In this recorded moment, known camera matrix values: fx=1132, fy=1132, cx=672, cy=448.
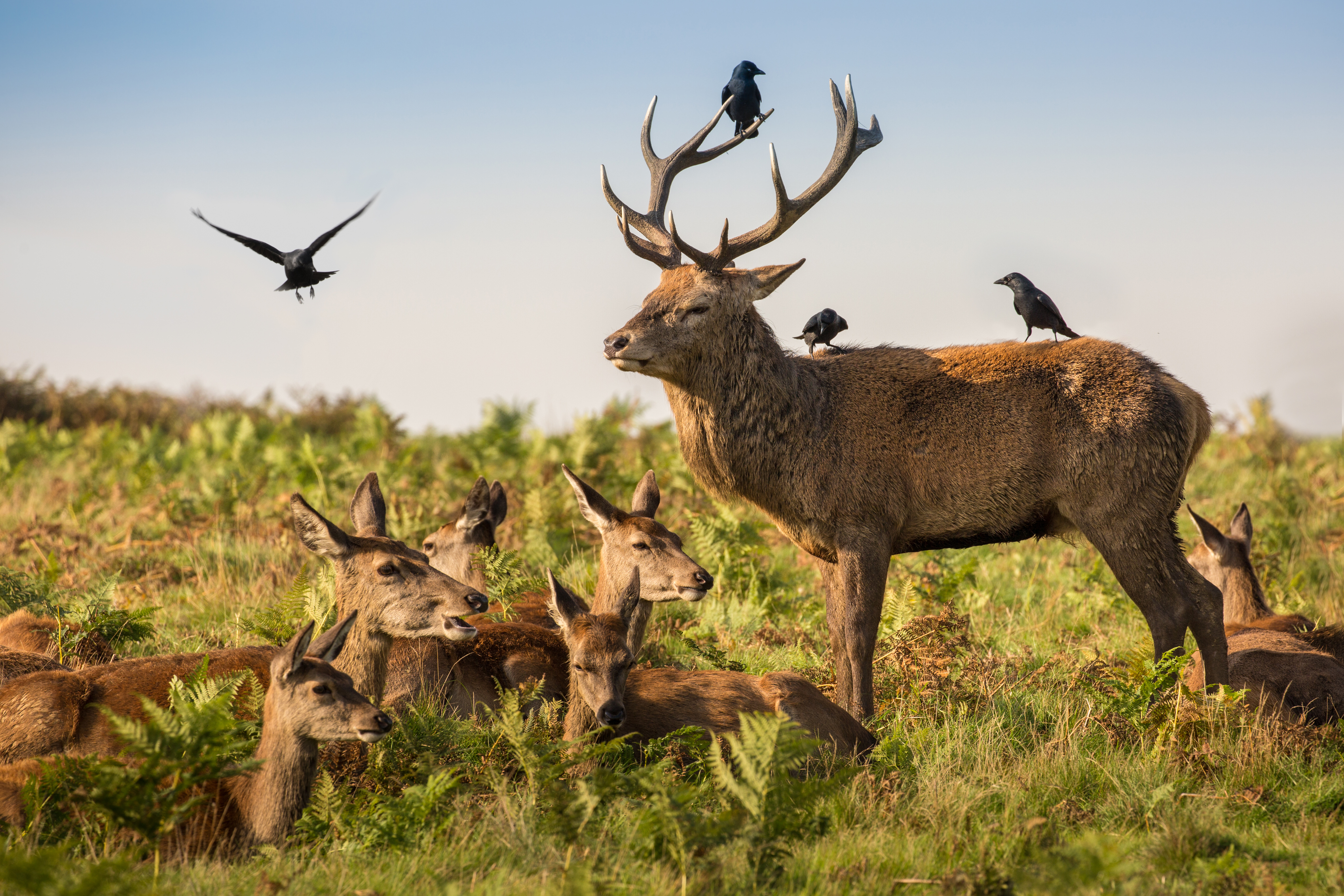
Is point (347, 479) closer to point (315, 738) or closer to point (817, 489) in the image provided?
point (817, 489)

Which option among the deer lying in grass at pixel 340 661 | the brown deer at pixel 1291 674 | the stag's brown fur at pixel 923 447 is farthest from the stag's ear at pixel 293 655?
the brown deer at pixel 1291 674

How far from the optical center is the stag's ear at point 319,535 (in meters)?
5.66

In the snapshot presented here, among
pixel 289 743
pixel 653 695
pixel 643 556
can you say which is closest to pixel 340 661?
pixel 289 743

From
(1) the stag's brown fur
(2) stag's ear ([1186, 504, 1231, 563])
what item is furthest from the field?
(2) stag's ear ([1186, 504, 1231, 563])

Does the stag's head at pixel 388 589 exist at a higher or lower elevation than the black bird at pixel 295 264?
lower

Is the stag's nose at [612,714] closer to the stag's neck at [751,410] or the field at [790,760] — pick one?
the field at [790,760]

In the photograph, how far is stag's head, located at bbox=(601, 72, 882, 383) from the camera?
6676mm

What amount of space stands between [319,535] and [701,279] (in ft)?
8.81

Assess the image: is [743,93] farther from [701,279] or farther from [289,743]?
[289,743]

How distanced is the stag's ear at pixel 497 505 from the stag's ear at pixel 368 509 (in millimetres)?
1422

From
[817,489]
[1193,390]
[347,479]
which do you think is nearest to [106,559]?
[347,479]

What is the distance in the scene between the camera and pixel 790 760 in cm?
450

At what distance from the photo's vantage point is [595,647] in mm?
5480

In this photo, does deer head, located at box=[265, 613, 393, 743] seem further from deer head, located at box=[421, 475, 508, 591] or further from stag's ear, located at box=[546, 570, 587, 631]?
deer head, located at box=[421, 475, 508, 591]
